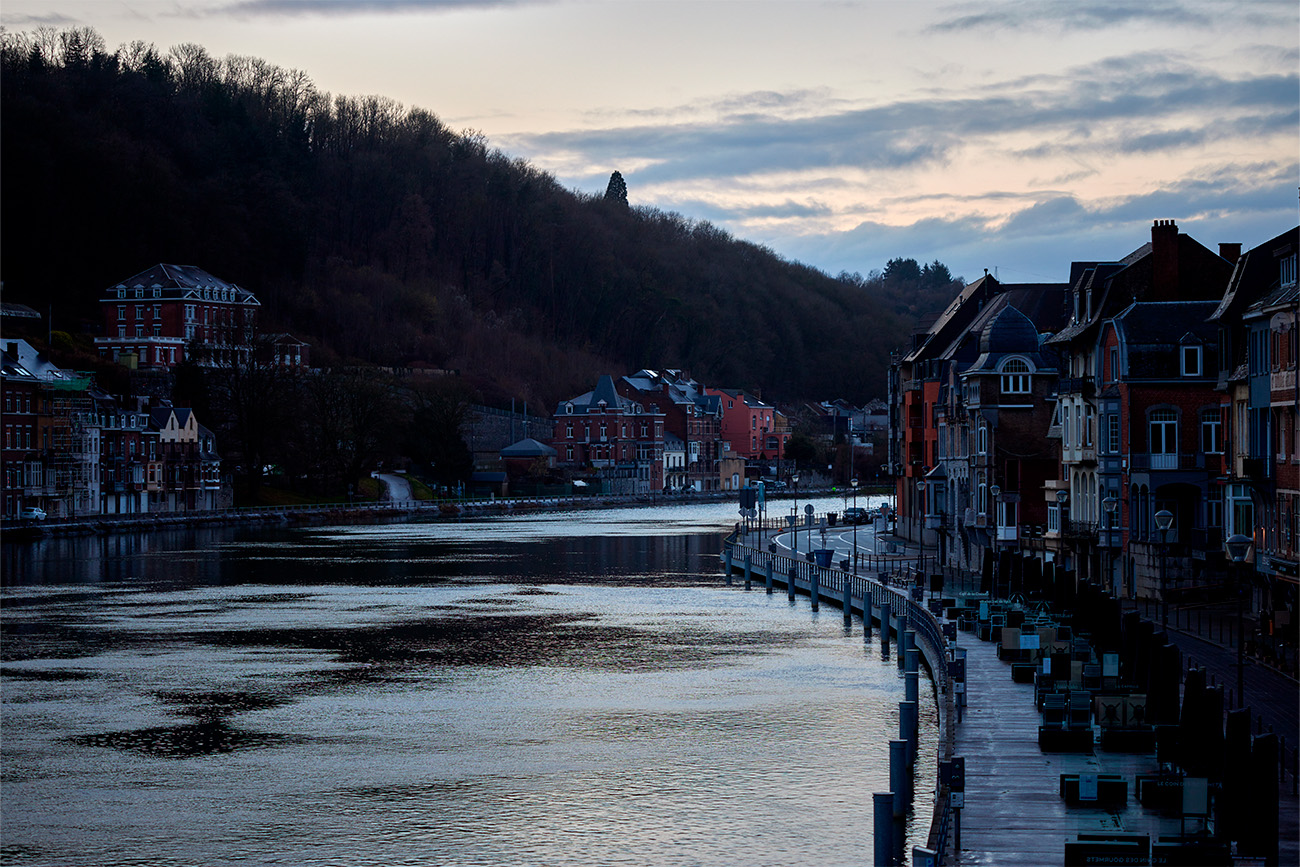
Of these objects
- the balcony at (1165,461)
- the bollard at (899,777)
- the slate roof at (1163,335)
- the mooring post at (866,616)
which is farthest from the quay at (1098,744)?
the slate roof at (1163,335)

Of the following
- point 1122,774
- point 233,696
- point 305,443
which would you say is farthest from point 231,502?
point 1122,774

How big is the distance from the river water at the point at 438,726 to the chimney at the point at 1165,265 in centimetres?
1496

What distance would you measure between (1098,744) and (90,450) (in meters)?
98.1

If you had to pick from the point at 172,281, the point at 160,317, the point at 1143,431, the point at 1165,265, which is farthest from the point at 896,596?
the point at 172,281

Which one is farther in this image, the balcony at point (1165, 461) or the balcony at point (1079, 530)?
the balcony at point (1079, 530)

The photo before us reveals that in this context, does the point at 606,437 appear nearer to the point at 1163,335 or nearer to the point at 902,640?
the point at 1163,335

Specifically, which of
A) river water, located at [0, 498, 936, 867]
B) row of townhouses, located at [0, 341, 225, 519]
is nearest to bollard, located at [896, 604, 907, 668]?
river water, located at [0, 498, 936, 867]

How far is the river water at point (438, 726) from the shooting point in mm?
27953

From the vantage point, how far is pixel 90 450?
114m

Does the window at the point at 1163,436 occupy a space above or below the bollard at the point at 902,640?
above

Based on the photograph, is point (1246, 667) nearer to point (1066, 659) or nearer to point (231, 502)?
point (1066, 659)

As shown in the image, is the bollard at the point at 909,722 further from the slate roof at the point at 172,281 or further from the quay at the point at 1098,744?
the slate roof at the point at 172,281

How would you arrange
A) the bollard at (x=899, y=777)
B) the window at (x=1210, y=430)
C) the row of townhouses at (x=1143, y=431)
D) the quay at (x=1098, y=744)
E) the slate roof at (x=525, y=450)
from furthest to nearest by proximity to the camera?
the slate roof at (x=525, y=450) < the window at (x=1210, y=430) < the row of townhouses at (x=1143, y=431) < the bollard at (x=899, y=777) < the quay at (x=1098, y=744)

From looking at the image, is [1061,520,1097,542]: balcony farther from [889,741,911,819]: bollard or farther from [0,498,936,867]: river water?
[889,741,911,819]: bollard
